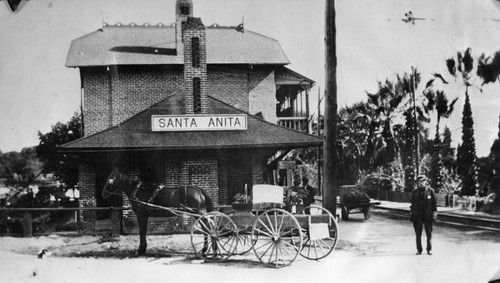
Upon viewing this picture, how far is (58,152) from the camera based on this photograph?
7.67 ft

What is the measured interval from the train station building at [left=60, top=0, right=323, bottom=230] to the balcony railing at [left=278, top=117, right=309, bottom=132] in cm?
3

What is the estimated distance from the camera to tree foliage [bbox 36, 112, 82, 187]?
2.37 m

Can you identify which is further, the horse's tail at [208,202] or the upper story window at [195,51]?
the horse's tail at [208,202]

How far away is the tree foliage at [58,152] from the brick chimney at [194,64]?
1.93 feet

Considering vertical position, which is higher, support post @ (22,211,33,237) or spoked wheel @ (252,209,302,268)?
support post @ (22,211,33,237)

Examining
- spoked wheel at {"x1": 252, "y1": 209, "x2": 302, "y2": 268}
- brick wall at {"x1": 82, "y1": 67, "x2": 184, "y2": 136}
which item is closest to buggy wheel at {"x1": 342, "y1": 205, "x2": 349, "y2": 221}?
spoked wheel at {"x1": 252, "y1": 209, "x2": 302, "y2": 268}

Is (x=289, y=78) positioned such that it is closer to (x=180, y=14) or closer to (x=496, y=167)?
(x=180, y=14)

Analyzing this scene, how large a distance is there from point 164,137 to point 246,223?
70 centimetres

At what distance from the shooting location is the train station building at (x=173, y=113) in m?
2.41

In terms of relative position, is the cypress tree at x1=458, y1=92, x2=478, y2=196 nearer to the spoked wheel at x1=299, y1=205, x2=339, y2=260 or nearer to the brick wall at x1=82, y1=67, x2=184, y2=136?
the spoked wheel at x1=299, y1=205, x2=339, y2=260

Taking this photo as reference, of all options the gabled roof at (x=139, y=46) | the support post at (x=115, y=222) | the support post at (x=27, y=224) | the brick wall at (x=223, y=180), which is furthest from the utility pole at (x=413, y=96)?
the support post at (x=27, y=224)

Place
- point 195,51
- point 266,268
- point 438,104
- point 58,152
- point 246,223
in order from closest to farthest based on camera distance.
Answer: point 58,152
point 195,51
point 266,268
point 246,223
point 438,104

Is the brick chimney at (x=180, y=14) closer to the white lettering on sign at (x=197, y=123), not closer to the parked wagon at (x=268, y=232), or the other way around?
the white lettering on sign at (x=197, y=123)

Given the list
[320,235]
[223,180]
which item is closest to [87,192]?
[223,180]
